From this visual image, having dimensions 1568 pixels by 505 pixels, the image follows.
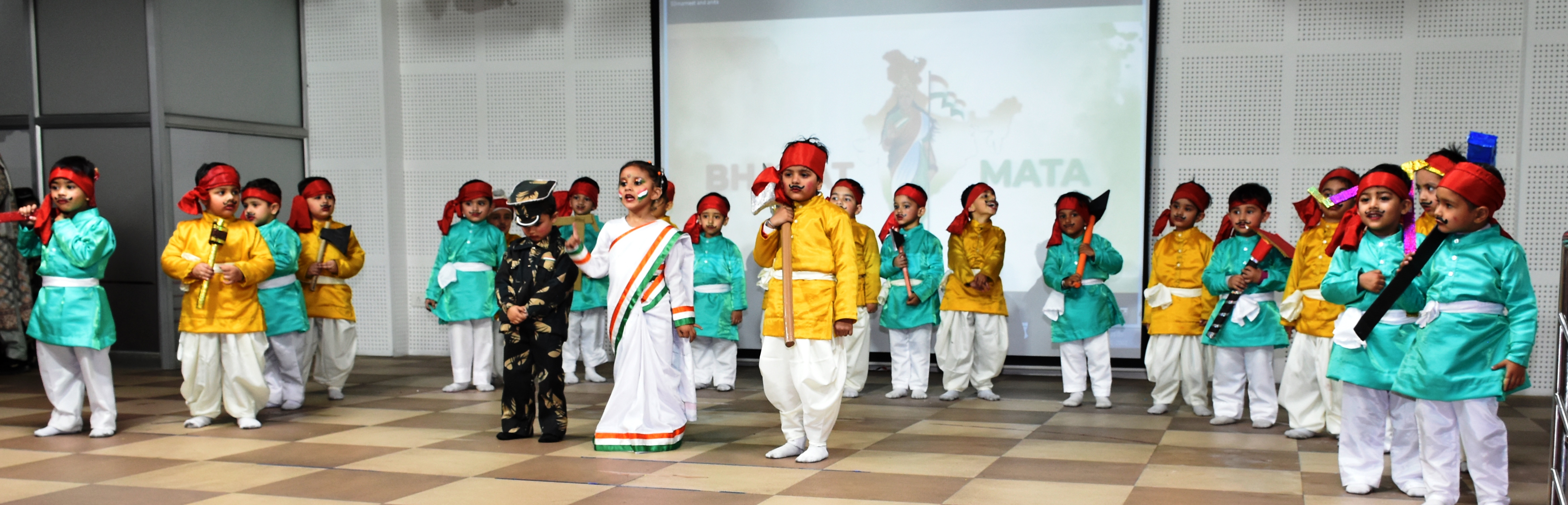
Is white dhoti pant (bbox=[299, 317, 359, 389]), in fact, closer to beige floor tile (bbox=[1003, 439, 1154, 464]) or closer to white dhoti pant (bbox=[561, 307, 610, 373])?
white dhoti pant (bbox=[561, 307, 610, 373])

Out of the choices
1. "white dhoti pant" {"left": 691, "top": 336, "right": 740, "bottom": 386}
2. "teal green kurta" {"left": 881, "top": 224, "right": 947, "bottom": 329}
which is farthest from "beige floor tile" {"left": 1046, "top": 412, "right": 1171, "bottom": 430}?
"white dhoti pant" {"left": 691, "top": 336, "right": 740, "bottom": 386}

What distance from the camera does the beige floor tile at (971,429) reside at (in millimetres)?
5477

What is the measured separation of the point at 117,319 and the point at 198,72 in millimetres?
1994

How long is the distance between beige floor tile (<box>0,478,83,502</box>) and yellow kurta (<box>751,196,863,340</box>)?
2768mm

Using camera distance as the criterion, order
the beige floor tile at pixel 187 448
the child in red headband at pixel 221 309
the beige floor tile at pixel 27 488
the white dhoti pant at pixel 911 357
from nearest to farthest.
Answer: the beige floor tile at pixel 27 488, the beige floor tile at pixel 187 448, the child in red headband at pixel 221 309, the white dhoti pant at pixel 911 357

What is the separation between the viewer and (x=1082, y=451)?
500 cm

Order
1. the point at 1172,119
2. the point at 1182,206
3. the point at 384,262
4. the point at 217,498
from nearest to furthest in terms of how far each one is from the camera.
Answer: the point at 217,498, the point at 1182,206, the point at 1172,119, the point at 384,262

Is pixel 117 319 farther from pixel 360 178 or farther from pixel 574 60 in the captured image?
pixel 574 60

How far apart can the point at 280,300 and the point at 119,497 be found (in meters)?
2.22

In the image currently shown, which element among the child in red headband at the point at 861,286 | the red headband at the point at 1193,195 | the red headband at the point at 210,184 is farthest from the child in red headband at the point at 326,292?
the red headband at the point at 1193,195

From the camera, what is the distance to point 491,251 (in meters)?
7.16

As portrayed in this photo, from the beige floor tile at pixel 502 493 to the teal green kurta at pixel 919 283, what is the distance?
3.20 meters

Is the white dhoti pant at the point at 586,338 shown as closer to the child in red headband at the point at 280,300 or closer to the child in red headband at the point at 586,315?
the child in red headband at the point at 586,315

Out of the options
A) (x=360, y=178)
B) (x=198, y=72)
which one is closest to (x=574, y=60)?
(x=360, y=178)
